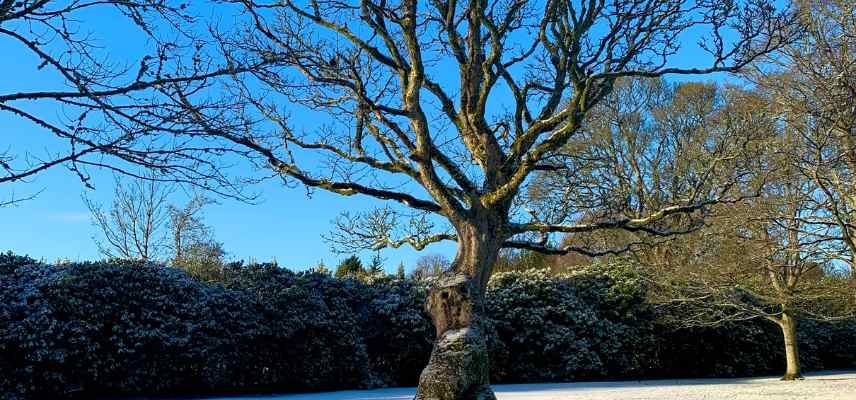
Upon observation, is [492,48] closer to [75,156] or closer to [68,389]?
[75,156]

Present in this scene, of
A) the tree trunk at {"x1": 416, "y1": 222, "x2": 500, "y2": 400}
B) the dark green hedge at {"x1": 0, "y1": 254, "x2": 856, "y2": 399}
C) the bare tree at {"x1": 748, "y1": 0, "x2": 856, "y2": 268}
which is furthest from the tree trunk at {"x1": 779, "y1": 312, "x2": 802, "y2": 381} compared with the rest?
the tree trunk at {"x1": 416, "y1": 222, "x2": 500, "y2": 400}

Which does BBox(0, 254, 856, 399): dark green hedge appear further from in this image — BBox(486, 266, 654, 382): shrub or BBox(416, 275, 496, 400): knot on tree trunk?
BBox(416, 275, 496, 400): knot on tree trunk

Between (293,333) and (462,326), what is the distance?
5.25 meters

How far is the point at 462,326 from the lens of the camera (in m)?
7.31

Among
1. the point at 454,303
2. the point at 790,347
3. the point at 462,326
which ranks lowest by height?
the point at 790,347

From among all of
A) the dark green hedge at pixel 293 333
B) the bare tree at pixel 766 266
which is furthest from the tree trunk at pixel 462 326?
the bare tree at pixel 766 266

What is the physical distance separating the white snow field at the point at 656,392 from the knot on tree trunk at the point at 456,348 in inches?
136

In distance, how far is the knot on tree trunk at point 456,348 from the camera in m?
6.92

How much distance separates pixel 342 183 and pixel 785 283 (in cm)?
1072

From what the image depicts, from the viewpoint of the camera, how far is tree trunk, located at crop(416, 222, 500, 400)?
6.93 meters

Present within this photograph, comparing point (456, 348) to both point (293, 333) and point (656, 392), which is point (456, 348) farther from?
point (656, 392)

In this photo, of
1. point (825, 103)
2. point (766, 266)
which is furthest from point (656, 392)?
point (825, 103)

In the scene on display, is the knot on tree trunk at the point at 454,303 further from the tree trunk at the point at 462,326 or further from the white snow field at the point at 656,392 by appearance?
the white snow field at the point at 656,392

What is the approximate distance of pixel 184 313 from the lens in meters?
11.3
